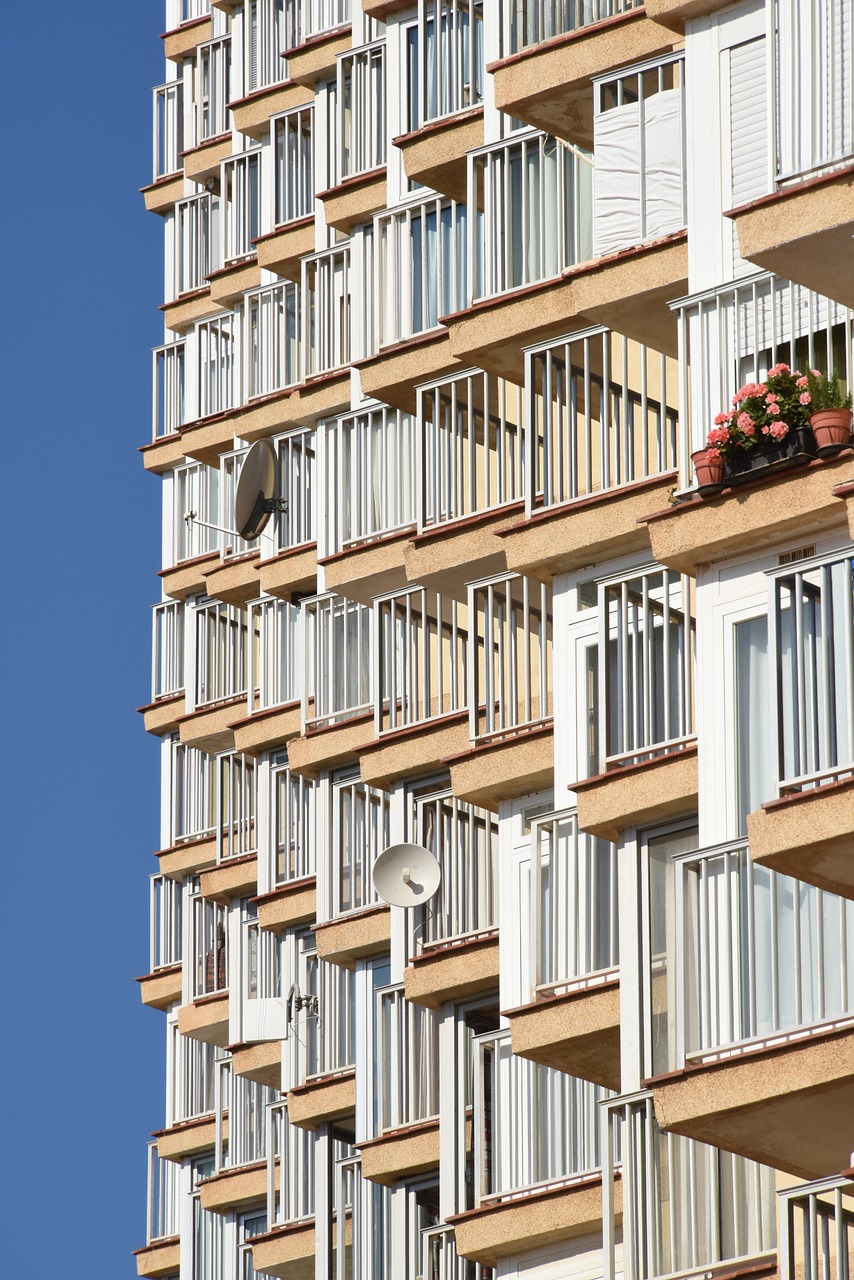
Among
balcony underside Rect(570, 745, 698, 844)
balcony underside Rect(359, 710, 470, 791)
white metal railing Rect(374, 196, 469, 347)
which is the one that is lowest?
balcony underside Rect(570, 745, 698, 844)

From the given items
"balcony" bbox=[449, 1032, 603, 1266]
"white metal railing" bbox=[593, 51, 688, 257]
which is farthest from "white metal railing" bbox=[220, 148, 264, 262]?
"balcony" bbox=[449, 1032, 603, 1266]

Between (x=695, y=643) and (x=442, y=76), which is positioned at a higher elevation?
(x=442, y=76)

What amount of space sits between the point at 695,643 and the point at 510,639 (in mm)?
4989

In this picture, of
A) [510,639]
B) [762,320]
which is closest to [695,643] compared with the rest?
[762,320]

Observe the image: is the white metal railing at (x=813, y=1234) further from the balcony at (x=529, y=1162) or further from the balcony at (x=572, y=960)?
the balcony at (x=529, y=1162)

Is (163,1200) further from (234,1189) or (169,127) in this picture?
(169,127)

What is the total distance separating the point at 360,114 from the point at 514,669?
10.8 m

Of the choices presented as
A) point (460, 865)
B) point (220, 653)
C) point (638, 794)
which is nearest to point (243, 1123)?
point (220, 653)

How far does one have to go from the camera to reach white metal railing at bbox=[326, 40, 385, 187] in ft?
139

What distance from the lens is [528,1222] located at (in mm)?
32438

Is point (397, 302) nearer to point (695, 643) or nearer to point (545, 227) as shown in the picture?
point (545, 227)

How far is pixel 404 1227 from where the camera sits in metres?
37.2

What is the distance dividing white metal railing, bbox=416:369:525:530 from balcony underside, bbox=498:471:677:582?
9.19 feet

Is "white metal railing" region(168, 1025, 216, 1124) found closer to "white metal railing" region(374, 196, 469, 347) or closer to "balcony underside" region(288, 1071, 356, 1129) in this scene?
"balcony underside" region(288, 1071, 356, 1129)
